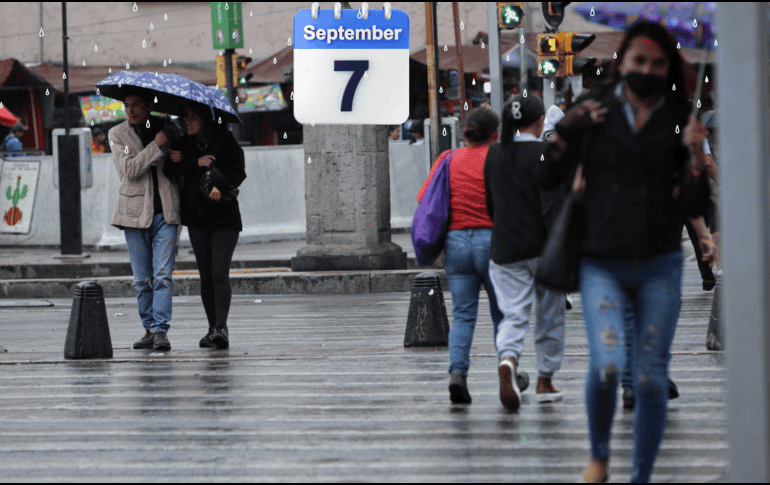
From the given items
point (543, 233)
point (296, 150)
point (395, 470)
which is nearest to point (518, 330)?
point (543, 233)

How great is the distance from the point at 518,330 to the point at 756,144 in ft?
8.14

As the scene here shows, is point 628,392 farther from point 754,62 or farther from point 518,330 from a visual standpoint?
point 754,62

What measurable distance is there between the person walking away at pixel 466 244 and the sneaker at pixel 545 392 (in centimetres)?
38

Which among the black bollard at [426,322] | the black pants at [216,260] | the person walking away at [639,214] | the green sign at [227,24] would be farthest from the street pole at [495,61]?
the green sign at [227,24]

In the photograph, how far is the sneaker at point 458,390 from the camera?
5926 mm

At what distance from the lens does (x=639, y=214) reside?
4.02m

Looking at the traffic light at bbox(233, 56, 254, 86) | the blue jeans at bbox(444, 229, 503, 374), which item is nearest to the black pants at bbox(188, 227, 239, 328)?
the blue jeans at bbox(444, 229, 503, 374)

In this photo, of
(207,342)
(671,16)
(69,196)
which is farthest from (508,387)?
(69,196)

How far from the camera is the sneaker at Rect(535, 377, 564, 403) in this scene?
5.91 meters

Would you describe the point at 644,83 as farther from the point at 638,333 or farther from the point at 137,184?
the point at 137,184

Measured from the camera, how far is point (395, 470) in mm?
4652

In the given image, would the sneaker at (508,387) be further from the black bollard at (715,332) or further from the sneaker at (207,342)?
→ the sneaker at (207,342)

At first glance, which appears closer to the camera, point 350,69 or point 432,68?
point 350,69

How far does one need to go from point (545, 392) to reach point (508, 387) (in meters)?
0.36
